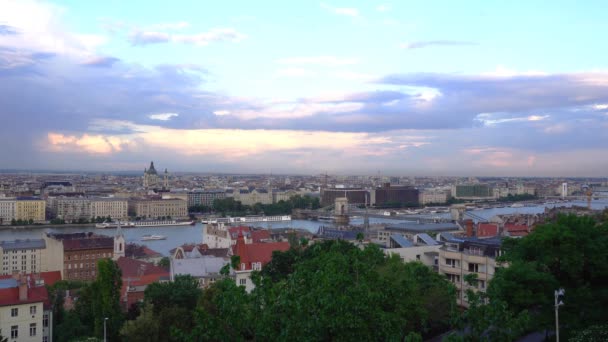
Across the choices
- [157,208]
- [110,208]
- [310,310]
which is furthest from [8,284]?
[157,208]

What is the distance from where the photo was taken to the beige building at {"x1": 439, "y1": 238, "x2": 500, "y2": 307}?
8.69m

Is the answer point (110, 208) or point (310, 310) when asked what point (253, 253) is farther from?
point (110, 208)

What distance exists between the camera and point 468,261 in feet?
29.6

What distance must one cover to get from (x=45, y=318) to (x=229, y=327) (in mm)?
3790

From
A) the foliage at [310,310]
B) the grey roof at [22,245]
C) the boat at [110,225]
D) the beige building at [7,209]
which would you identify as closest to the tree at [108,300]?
the foliage at [310,310]

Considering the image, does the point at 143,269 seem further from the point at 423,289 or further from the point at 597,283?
the point at 597,283

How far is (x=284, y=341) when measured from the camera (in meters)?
3.88

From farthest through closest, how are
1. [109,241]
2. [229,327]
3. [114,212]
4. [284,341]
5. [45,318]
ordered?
[114,212] → [109,241] → [45,318] → [229,327] → [284,341]

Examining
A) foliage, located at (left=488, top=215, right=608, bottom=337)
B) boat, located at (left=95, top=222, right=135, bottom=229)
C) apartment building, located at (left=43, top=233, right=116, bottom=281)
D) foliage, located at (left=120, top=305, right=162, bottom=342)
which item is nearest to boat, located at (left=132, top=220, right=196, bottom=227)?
boat, located at (left=95, top=222, right=135, bottom=229)

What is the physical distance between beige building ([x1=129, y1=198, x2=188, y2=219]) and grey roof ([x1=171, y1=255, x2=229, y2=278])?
3211 centimetres

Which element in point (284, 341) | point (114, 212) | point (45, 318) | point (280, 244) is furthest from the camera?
point (114, 212)

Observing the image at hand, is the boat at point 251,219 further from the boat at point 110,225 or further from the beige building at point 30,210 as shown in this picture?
the beige building at point 30,210

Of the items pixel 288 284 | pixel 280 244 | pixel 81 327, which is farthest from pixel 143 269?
pixel 288 284

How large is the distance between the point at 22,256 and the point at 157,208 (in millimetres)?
27344
